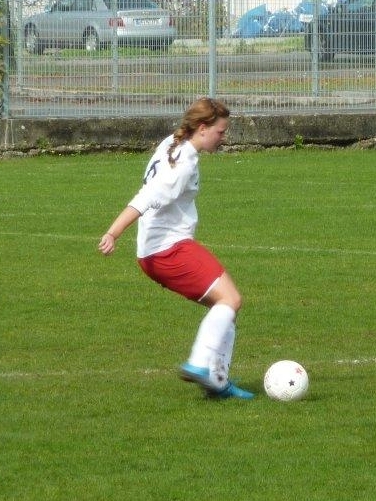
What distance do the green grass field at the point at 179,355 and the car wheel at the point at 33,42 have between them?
4681 mm

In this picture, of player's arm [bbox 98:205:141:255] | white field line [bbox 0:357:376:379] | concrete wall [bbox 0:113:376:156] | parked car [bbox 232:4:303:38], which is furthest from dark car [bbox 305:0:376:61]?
player's arm [bbox 98:205:141:255]

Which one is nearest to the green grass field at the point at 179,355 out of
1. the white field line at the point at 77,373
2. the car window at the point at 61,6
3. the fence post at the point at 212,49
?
the white field line at the point at 77,373

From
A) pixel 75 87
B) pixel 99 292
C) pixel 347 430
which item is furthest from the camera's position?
pixel 75 87

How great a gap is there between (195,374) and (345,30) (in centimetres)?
1452

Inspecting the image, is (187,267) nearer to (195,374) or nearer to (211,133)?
(195,374)

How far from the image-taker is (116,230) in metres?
6.90

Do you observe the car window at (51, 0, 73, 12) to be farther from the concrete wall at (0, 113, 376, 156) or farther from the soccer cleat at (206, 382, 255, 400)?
the soccer cleat at (206, 382, 255, 400)

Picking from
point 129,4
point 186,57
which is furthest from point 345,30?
point 129,4

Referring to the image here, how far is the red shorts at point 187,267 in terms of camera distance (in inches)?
284

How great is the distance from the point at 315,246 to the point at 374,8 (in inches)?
366

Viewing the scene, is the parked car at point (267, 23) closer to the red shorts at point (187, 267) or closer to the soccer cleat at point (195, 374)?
the red shorts at point (187, 267)

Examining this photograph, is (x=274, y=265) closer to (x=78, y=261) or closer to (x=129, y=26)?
(x=78, y=261)

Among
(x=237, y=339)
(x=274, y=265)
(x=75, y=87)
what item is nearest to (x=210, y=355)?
(x=237, y=339)

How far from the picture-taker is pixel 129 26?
20297mm
